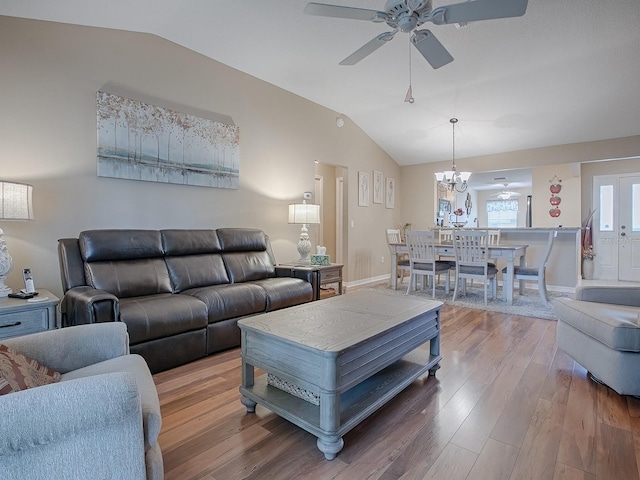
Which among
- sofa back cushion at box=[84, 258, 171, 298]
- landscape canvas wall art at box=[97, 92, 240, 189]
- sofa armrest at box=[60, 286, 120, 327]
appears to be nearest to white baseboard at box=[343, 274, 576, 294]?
landscape canvas wall art at box=[97, 92, 240, 189]

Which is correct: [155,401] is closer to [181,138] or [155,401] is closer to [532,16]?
[181,138]

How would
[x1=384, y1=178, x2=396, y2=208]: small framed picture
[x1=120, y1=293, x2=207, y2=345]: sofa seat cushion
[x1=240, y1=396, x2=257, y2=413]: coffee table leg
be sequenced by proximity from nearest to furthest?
[x1=240, y1=396, x2=257, y2=413]: coffee table leg, [x1=120, y1=293, x2=207, y2=345]: sofa seat cushion, [x1=384, y1=178, x2=396, y2=208]: small framed picture

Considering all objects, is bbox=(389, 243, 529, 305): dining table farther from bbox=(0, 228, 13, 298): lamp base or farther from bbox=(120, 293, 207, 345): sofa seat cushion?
bbox=(0, 228, 13, 298): lamp base

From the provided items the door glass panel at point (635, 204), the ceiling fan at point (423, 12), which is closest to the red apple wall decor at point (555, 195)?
the door glass panel at point (635, 204)

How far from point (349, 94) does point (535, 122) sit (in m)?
2.87

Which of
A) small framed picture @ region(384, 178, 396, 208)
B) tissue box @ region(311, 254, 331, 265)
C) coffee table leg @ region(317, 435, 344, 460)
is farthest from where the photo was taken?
small framed picture @ region(384, 178, 396, 208)

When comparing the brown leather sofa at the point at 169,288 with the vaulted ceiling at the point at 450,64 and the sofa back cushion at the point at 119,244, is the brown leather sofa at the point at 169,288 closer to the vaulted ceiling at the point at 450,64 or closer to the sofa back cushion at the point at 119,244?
the sofa back cushion at the point at 119,244

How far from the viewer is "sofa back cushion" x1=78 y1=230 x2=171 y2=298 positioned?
2.68m

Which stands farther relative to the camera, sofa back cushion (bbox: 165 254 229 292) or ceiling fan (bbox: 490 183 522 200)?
ceiling fan (bbox: 490 183 522 200)

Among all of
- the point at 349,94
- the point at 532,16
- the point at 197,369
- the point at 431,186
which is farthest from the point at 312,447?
the point at 431,186

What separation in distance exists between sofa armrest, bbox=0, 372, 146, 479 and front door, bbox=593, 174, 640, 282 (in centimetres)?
825

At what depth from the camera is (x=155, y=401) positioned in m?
1.19

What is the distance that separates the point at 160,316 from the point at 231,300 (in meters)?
0.61

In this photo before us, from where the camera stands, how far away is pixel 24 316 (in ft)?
6.64
